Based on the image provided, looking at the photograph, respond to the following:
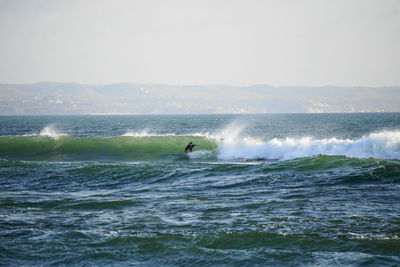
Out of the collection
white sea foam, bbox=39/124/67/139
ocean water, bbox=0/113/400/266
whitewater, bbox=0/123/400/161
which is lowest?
ocean water, bbox=0/113/400/266

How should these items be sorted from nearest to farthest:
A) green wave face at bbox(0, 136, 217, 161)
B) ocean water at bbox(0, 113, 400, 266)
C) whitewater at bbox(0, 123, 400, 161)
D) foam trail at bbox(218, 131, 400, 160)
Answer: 1. ocean water at bbox(0, 113, 400, 266)
2. foam trail at bbox(218, 131, 400, 160)
3. whitewater at bbox(0, 123, 400, 161)
4. green wave face at bbox(0, 136, 217, 161)

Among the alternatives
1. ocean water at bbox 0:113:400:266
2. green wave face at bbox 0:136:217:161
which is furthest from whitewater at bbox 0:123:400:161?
ocean water at bbox 0:113:400:266

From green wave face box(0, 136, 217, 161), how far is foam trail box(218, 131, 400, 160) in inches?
107

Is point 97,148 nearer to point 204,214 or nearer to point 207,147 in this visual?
point 207,147

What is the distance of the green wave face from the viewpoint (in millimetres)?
36312

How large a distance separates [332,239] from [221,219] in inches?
117

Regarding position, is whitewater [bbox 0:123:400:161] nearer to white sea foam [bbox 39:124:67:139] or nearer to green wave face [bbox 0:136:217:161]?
green wave face [bbox 0:136:217:161]

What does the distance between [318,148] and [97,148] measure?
1928 centimetres

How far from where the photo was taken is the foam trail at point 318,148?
28.2 meters

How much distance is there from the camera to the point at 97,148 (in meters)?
40.2

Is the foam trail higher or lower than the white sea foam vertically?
lower

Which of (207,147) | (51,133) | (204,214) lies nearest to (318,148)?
(207,147)

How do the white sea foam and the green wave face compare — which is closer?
the green wave face

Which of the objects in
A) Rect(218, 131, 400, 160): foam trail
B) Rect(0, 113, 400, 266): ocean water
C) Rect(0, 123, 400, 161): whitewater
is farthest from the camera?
Rect(0, 123, 400, 161): whitewater
